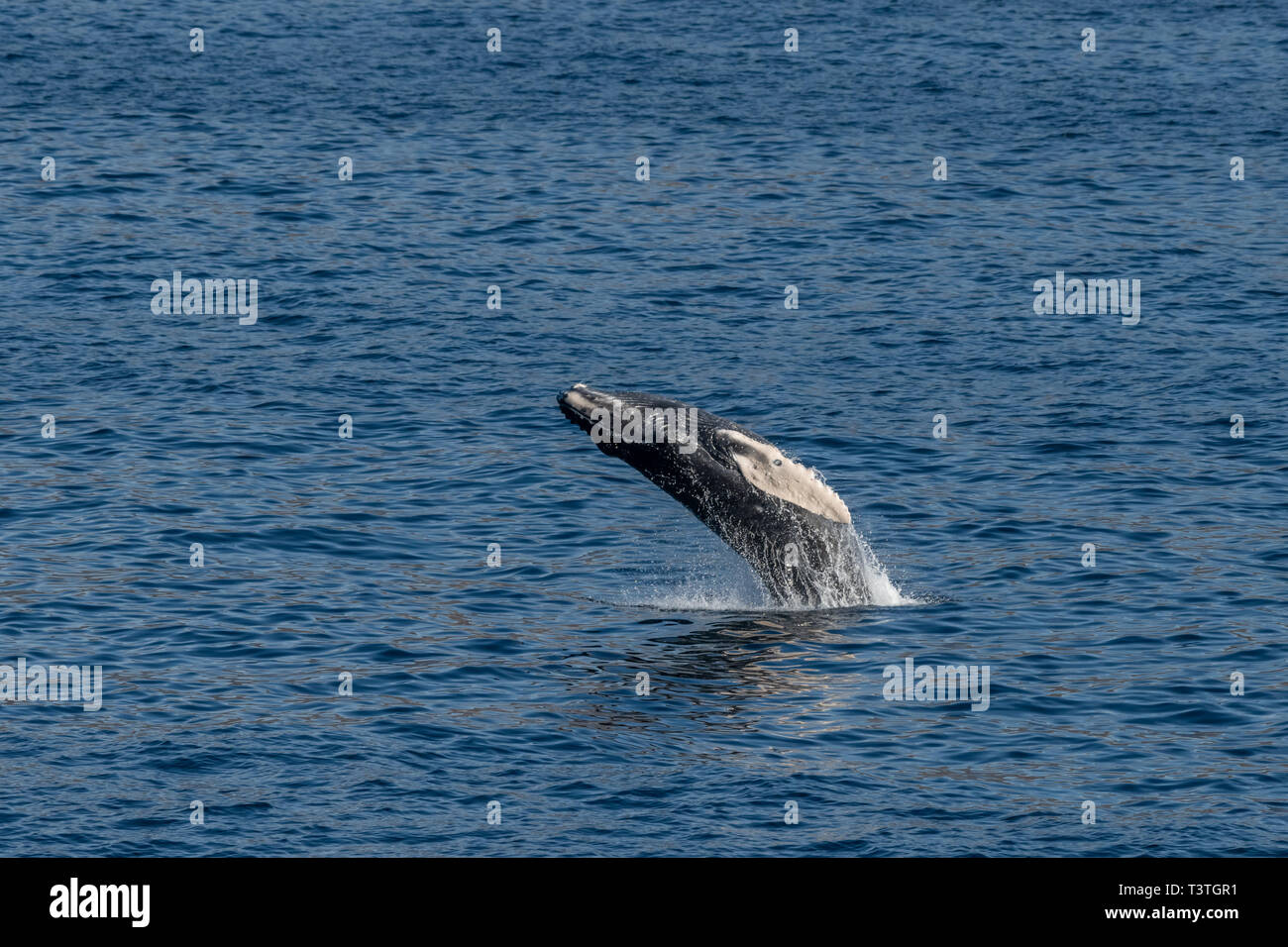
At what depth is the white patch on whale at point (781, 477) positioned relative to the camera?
29344 mm

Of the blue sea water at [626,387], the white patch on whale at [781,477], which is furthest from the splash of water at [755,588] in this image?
the white patch on whale at [781,477]

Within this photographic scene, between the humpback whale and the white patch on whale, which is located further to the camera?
the white patch on whale

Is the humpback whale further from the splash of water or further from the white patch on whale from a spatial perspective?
the splash of water

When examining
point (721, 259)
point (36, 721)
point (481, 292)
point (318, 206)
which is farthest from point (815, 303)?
point (36, 721)

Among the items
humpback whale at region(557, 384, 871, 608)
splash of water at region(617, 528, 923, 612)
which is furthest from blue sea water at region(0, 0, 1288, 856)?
humpback whale at region(557, 384, 871, 608)

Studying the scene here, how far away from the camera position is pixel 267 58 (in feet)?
244

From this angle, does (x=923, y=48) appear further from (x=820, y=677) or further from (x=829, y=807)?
(x=829, y=807)

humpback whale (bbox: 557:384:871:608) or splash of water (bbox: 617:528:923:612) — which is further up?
humpback whale (bbox: 557:384:871:608)

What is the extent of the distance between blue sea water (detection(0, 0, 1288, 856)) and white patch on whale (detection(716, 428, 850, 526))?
2.51 metres

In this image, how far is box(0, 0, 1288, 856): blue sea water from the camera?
86.4 ft

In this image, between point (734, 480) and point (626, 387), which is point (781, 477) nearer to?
point (734, 480)

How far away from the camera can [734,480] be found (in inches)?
1183

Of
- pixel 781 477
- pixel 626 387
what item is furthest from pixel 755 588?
pixel 626 387

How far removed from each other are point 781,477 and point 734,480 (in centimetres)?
77
